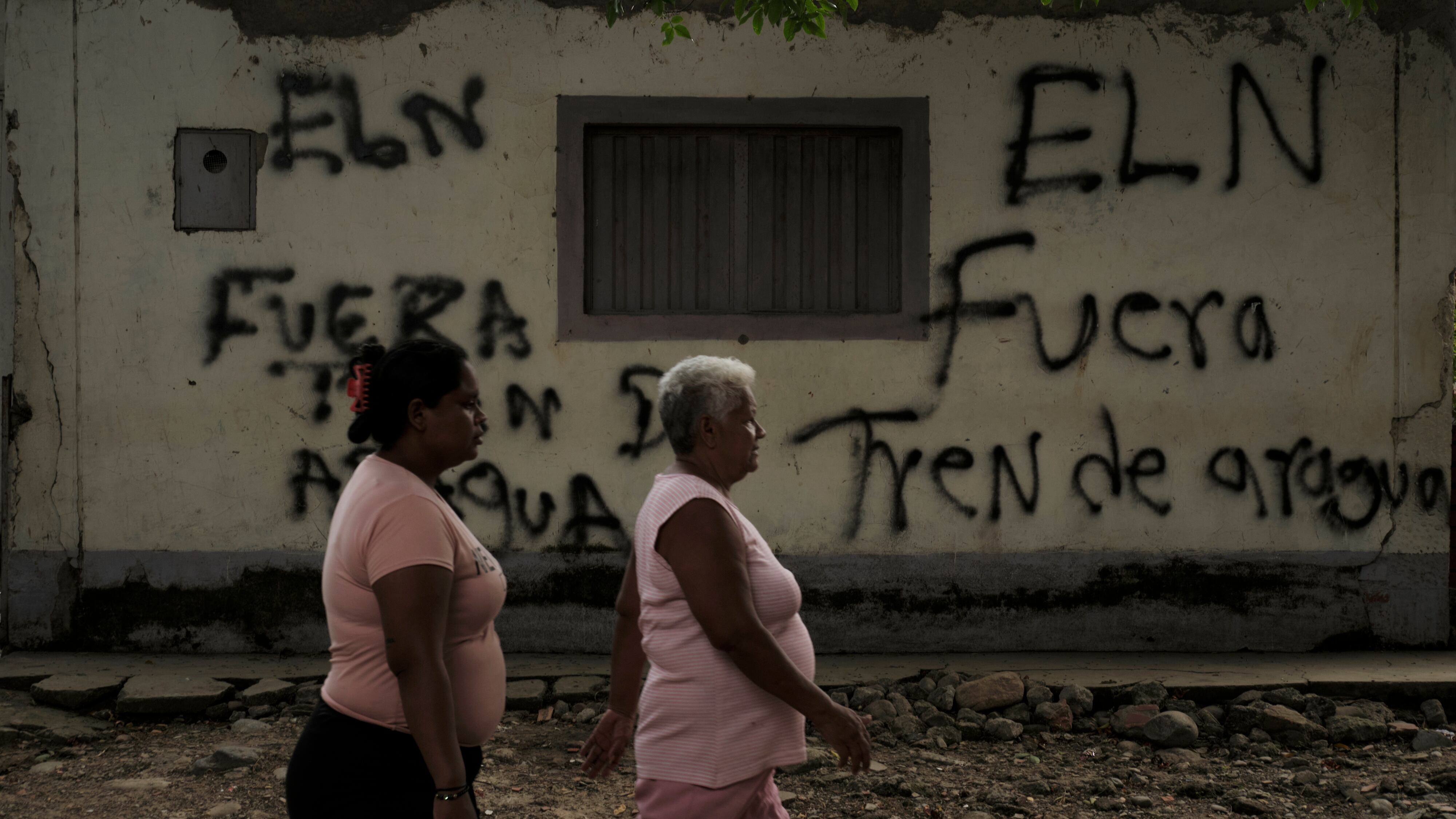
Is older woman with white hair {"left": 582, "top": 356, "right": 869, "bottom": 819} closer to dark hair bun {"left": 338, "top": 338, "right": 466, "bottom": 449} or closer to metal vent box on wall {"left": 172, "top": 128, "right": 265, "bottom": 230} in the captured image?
dark hair bun {"left": 338, "top": 338, "right": 466, "bottom": 449}

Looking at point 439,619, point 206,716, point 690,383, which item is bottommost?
point 206,716

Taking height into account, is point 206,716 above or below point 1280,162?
below

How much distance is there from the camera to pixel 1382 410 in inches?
219

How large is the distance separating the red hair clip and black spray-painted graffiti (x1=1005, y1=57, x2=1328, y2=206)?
4.06m

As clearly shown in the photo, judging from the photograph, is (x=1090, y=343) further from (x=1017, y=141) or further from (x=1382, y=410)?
(x=1382, y=410)

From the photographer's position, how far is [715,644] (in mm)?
2174

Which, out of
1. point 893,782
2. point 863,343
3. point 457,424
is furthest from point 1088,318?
point 457,424

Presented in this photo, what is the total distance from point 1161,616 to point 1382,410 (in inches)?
57.8

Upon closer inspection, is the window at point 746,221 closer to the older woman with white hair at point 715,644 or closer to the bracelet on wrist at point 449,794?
the older woman with white hair at point 715,644

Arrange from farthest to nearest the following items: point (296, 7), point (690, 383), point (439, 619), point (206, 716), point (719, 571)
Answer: point (296, 7), point (206, 716), point (690, 383), point (719, 571), point (439, 619)

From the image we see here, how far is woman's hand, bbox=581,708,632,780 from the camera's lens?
8.32ft

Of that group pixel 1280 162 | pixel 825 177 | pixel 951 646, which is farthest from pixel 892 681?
pixel 1280 162

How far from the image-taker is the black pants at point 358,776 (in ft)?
6.57

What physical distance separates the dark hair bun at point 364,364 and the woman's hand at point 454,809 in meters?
0.66
